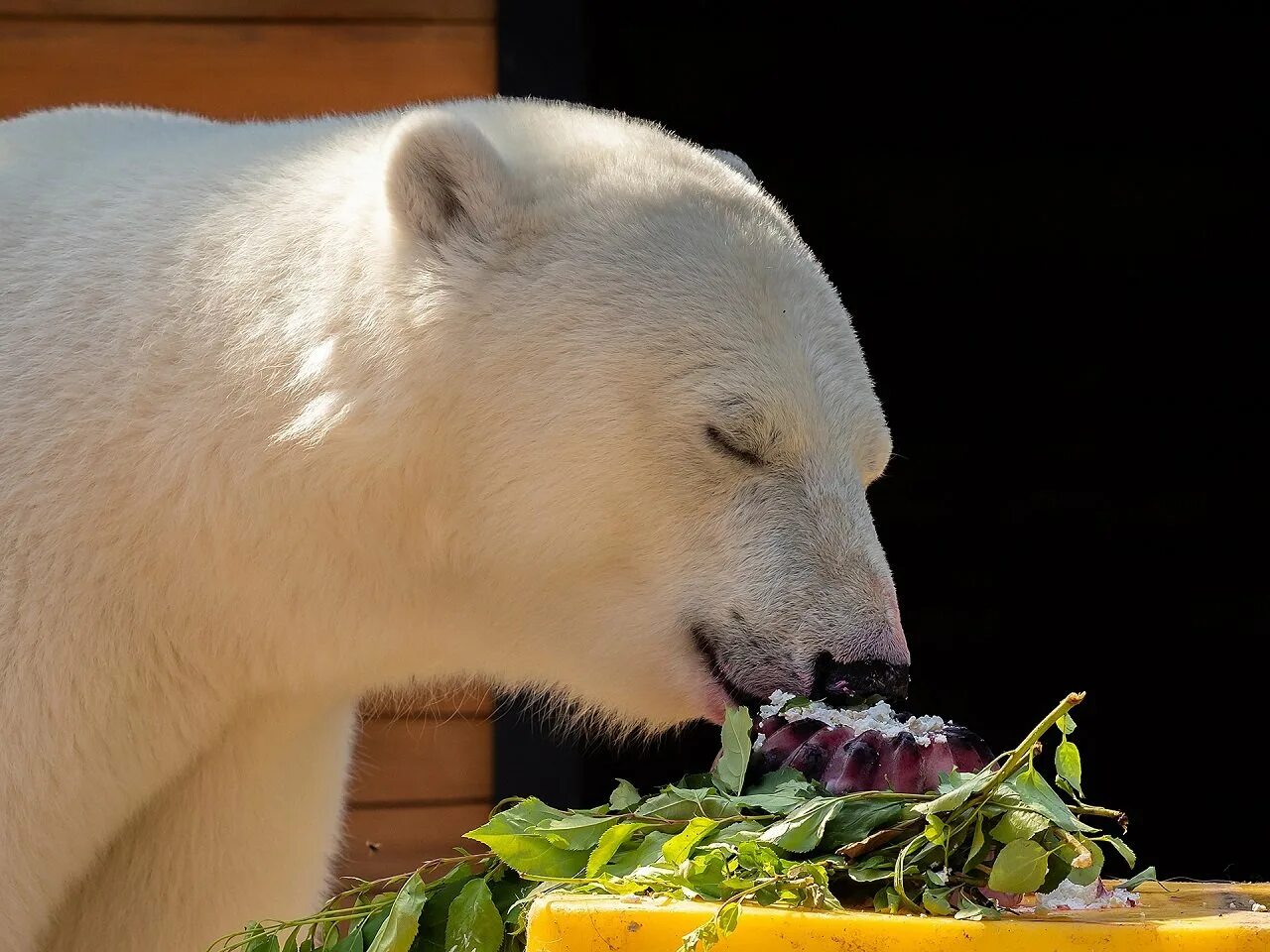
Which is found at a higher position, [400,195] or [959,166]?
[959,166]

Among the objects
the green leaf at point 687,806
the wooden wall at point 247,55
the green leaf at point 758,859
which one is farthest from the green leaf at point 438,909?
the wooden wall at point 247,55

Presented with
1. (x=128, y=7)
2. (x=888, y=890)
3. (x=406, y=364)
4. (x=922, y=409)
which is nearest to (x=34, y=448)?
(x=406, y=364)

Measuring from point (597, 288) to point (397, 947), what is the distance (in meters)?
0.82

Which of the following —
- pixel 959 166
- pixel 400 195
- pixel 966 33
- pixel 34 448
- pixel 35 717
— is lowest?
pixel 35 717

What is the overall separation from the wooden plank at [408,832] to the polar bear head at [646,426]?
5.64 ft

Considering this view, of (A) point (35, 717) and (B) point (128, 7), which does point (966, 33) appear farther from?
(A) point (35, 717)

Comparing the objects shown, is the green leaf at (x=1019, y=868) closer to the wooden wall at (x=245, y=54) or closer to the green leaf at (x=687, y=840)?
the green leaf at (x=687, y=840)

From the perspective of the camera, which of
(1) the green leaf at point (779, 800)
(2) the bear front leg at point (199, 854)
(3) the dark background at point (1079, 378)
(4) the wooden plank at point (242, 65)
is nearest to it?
(1) the green leaf at point (779, 800)

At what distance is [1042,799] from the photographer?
4.53ft

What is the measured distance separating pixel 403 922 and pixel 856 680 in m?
0.57

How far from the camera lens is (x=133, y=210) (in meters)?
2.09

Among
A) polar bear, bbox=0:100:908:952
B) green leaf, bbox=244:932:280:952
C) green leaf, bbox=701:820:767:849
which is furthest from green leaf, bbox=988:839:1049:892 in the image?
green leaf, bbox=244:932:280:952

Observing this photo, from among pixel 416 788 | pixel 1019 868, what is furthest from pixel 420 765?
pixel 1019 868

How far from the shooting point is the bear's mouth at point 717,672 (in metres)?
1.87
